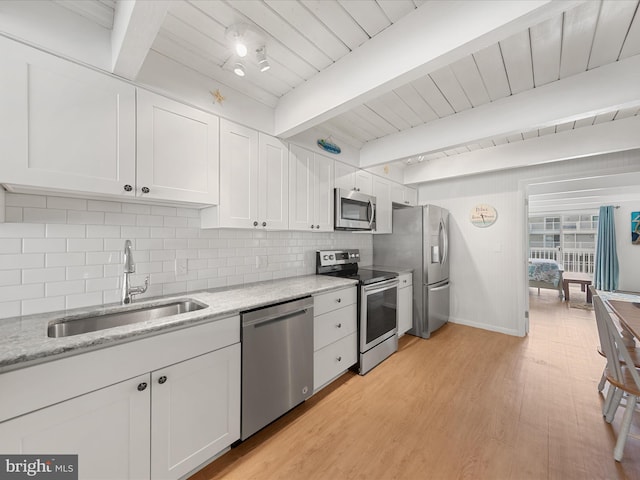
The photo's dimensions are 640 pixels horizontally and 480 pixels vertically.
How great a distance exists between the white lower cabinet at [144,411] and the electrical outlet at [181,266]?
28.4 inches

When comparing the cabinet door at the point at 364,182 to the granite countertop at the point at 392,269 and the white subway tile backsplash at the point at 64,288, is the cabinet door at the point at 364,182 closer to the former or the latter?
the granite countertop at the point at 392,269

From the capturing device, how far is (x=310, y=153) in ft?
8.48

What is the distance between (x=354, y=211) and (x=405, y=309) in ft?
4.84

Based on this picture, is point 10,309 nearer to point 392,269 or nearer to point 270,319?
point 270,319

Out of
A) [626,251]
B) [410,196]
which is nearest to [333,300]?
[410,196]

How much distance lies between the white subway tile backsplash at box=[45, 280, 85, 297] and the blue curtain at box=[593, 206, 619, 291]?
9.14 m

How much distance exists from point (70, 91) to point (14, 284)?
1045 mm

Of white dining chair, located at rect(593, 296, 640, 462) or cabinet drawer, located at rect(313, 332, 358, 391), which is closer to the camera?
white dining chair, located at rect(593, 296, 640, 462)

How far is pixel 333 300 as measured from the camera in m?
2.23

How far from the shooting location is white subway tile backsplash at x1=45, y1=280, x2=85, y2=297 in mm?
1418

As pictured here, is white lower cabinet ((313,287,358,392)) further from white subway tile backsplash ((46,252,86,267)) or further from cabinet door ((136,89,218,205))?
white subway tile backsplash ((46,252,86,267))

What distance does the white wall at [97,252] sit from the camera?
52.9 inches

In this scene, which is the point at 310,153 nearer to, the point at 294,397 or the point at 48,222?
the point at 48,222

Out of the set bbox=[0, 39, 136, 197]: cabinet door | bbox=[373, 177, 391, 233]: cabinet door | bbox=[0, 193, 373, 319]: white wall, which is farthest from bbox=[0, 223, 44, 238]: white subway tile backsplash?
bbox=[373, 177, 391, 233]: cabinet door
